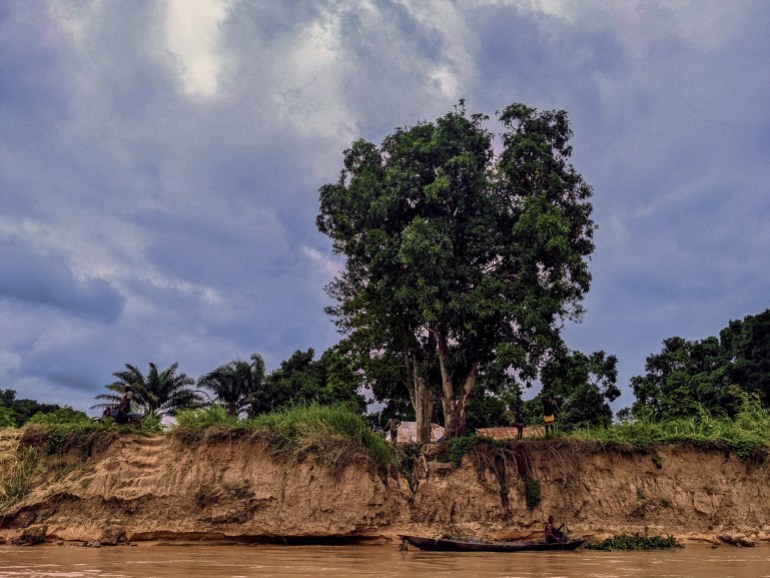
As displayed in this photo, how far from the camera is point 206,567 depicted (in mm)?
10805

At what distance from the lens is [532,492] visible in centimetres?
1811

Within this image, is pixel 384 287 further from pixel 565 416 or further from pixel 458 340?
pixel 565 416

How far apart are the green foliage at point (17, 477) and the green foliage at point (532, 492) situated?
39.6 feet

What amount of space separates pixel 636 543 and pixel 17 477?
14.5 m

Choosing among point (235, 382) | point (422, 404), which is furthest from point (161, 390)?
point (422, 404)

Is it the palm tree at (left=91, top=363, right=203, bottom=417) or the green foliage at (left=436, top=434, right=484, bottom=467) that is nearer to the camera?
the green foliage at (left=436, top=434, right=484, bottom=467)

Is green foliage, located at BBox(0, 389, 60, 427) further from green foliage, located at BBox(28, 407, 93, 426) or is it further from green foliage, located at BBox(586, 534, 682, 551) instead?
green foliage, located at BBox(586, 534, 682, 551)

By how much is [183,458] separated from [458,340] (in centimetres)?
1073

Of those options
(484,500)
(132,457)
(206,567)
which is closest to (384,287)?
(484,500)

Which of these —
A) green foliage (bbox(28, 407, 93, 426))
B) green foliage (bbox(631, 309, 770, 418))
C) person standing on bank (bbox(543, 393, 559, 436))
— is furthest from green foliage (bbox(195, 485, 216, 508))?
green foliage (bbox(631, 309, 770, 418))

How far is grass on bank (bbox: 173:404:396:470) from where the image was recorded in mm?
17047

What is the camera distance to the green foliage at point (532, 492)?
18.0 meters

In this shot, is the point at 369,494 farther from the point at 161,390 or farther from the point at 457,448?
the point at 161,390

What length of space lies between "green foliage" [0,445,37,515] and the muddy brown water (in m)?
2.05
